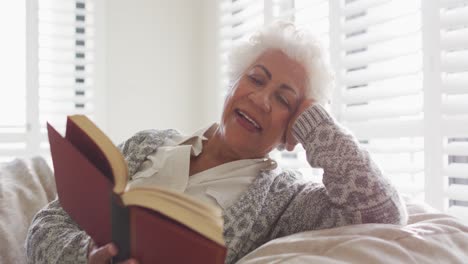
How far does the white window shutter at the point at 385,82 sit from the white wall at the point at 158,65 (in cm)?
114

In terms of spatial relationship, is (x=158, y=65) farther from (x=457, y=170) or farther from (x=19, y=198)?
(x=457, y=170)

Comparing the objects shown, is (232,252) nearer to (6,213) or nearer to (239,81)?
(239,81)

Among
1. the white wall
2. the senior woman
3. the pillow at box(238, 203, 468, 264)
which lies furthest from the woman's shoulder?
the white wall

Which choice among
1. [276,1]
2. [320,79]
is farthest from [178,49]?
[320,79]

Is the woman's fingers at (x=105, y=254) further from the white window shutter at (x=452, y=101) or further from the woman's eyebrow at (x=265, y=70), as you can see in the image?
the white window shutter at (x=452, y=101)

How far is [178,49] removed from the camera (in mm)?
2959

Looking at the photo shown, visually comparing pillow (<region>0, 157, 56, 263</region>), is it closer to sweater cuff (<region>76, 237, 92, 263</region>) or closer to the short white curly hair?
sweater cuff (<region>76, 237, 92, 263</region>)

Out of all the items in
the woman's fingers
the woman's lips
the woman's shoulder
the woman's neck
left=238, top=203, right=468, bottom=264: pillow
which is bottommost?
left=238, top=203, right=468, bottom=264: pillow

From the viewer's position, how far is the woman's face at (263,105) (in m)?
1.28

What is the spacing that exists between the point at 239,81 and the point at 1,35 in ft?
5.57

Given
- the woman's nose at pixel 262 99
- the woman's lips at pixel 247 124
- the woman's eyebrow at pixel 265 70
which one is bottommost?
the woman's lips at pixel 247 124

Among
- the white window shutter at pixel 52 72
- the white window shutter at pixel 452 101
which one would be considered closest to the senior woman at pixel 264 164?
the white window shutter at pixel 452 101

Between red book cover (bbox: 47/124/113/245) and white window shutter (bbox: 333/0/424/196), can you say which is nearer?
red book cover (bbox: 47/124/113/245)

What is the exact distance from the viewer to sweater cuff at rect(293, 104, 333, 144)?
1.19 metres
